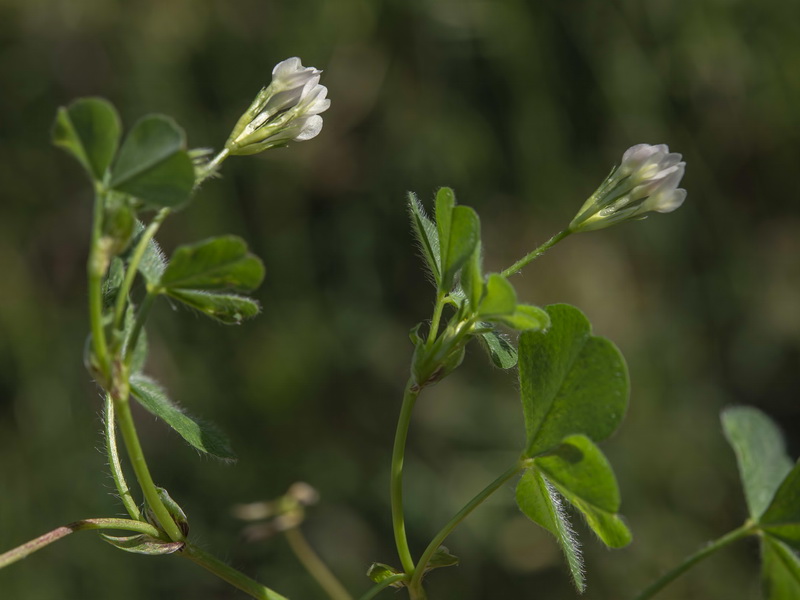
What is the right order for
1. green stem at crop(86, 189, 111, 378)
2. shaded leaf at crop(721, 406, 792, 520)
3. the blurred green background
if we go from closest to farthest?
green stem at crop(86, 189, 111, 378), shaded leaf at crop(721, 406, 792, 520), the blurred green background

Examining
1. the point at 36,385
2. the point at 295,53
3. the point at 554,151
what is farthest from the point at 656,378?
the point at 36,385

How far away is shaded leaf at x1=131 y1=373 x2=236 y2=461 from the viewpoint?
50 cm

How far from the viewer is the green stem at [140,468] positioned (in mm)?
396

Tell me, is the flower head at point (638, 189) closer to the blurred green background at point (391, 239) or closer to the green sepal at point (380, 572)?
the green sepal at point (380, 572)

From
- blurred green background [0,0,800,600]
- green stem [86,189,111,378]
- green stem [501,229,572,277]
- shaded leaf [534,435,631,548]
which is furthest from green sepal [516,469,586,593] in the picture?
blurred green background [0,0,800,600]

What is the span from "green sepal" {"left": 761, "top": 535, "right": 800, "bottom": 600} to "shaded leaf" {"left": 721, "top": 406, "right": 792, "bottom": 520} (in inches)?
2.2

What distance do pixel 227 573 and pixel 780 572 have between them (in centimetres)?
31

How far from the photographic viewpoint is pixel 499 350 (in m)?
0.52

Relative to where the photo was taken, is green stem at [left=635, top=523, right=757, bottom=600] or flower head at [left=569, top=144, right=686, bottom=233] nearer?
green stem at [left=635, top=523, right=757, bottom=600]

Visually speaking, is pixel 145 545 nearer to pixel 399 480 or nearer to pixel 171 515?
pixel 171 515

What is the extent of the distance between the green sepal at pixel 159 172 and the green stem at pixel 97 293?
2cm

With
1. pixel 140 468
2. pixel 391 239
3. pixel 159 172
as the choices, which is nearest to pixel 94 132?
pixel 159 172

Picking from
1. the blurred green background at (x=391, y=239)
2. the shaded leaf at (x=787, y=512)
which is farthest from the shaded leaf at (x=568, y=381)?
the blurred green background at (x=391, y=239)

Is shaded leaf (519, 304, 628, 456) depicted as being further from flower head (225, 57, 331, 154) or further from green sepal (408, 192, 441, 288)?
flower head (225, 57, 331, 154)
